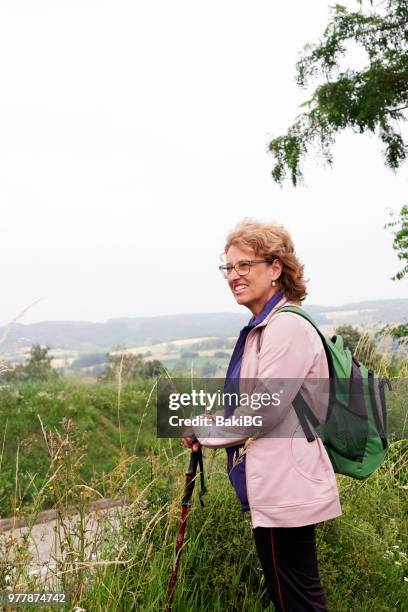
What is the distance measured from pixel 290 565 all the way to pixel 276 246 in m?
1.39

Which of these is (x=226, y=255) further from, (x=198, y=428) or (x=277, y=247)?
(x=198, y=428)

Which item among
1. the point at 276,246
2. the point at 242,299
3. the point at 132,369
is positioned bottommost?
the point at 132,369

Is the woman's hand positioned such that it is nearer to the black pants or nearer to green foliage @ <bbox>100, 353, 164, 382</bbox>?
the black pants

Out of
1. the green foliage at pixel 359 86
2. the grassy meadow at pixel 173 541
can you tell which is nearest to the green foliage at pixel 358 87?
the green foliage at pixel 359 86

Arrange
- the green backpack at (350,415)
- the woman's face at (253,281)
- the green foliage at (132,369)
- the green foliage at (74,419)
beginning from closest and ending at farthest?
1. the green backpack at (350,415)
2. the woman's face at (253,281)
3. the green foliage at (74,419)
4. the green foliage at (132,369)

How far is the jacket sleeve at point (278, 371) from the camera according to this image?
9.41 feet

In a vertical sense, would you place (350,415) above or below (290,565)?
above

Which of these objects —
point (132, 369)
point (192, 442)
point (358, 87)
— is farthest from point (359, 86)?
point (192, 442)

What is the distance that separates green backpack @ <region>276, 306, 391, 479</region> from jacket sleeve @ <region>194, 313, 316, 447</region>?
0.13 metres

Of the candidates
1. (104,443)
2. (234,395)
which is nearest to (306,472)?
(234,395)

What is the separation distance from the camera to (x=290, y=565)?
119 inches

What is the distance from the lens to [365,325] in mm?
10320

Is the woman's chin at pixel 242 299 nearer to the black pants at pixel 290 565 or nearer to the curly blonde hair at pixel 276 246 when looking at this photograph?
the curly blonde hair at pixel 276 246

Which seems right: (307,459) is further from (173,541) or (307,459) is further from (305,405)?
(173,541)
